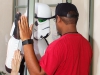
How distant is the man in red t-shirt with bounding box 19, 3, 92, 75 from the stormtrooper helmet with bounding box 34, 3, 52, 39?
0.69 ft

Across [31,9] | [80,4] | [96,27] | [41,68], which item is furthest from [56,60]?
[80,4]

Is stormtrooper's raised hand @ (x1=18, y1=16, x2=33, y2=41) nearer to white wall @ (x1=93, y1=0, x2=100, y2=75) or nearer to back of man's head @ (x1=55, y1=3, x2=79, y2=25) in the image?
back of man's head @ (x1=55, y1=3, x2=79, y2=25)

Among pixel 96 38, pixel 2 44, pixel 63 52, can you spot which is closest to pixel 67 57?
pixel 63 52

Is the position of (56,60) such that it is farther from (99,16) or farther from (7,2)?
(7,2)

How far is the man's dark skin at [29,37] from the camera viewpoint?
2.89 feet

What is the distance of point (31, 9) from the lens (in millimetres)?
1049

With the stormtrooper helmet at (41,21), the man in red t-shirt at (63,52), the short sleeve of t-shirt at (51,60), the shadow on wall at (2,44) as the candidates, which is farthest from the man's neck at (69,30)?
the shadow on wall at (2,44)

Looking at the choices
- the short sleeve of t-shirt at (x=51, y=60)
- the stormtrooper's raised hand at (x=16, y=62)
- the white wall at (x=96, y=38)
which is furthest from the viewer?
the white wall at (x=96, y=38)

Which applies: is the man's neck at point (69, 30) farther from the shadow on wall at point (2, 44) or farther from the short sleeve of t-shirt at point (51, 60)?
the shadow on wall at point (2, 44)

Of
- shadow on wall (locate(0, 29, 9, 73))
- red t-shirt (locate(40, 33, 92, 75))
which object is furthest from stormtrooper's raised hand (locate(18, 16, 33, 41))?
shadow on wall (locate(0, 29, 9, 73))

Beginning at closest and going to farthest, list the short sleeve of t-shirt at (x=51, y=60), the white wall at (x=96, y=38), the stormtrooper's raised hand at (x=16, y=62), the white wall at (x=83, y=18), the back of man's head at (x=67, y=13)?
the short sleeve of t-shirt at (x=51, y=60)
the back of man's head at (x=67, y=13)
the stormtrooper's raised hand at (x=16, y=62)
the white wall at (x=96, y=38)
the white wall at (x=83, y=18)

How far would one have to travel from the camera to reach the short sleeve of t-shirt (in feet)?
2.86

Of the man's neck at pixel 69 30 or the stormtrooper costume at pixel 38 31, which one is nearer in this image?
the man's neck at pixel 69 30

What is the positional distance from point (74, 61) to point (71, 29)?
192 mm
